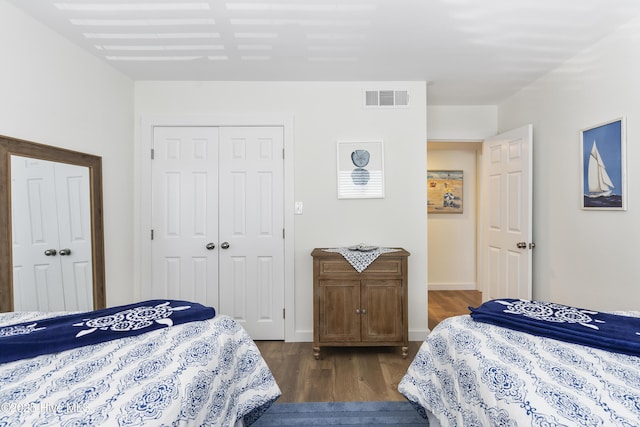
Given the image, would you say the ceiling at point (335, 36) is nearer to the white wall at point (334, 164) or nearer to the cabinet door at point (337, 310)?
the white wall at point (334, 164)

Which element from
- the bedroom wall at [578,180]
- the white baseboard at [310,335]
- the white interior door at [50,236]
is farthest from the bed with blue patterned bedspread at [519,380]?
the white interior door at [50,236]

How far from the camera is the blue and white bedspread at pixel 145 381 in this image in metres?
0.78

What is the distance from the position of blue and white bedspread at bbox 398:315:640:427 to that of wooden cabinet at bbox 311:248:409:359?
113 cm

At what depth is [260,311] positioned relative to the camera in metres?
3.01

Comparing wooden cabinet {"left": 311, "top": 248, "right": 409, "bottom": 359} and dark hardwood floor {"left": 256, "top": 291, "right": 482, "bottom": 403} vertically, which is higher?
wooden cabinet {"left": 311, "top": 248, "right": 409, "bottom": 359}

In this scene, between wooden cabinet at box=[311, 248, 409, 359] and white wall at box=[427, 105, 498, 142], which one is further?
white wall at box=[427, 105, 498, 142]

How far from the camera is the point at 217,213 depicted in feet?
9.82

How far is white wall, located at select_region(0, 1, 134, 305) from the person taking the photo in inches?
74.4

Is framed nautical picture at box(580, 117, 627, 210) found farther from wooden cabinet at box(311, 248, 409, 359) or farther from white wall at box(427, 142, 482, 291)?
white wall at box(427, 142, 482, 291)

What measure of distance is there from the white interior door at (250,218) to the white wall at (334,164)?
0.19m

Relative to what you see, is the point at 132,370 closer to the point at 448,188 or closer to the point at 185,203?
the point at 185,203

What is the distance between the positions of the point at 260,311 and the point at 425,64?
2631 millimetres

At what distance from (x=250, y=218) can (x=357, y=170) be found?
1.11 meters

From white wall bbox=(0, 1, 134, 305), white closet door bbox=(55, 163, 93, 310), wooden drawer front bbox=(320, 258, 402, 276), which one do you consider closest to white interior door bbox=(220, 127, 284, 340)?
wooden drawer front bbox=(320, 258, 402, 276)
